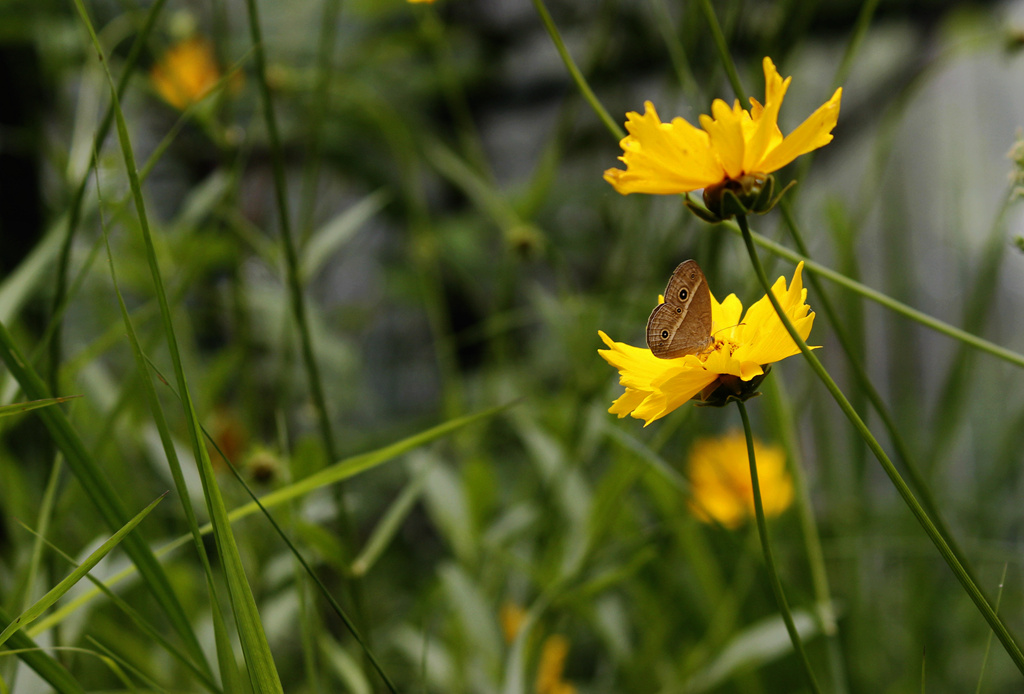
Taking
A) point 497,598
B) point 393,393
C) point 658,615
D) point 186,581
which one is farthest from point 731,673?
point 393,393

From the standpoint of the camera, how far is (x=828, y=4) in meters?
0.92

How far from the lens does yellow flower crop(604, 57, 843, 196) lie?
138mm

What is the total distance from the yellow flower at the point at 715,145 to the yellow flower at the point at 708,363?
0.02m

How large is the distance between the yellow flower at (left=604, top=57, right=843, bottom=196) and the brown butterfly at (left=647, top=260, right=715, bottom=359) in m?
0.02

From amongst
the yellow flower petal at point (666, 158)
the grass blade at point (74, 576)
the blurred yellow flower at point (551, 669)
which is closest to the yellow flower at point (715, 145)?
the yellow flower petal at point (666, 158)

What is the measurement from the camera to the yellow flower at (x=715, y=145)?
0.14 meters

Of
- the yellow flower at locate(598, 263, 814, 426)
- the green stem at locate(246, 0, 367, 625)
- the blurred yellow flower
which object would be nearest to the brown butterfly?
the yellow flower at locate(598, 263, 814, 426)

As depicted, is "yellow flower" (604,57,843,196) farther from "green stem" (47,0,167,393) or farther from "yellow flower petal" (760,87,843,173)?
"green stem" (47,0,167,393)

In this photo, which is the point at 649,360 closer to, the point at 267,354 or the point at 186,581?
the point at 186,581

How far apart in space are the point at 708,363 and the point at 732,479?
0.34 metres

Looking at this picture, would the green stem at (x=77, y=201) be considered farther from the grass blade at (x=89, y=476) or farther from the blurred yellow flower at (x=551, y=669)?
the blurred yellow flower at (x=551, y=669)

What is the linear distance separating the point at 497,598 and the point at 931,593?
0.27 meters

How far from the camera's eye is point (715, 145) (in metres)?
0.14

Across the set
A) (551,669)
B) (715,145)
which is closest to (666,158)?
(715,145)
